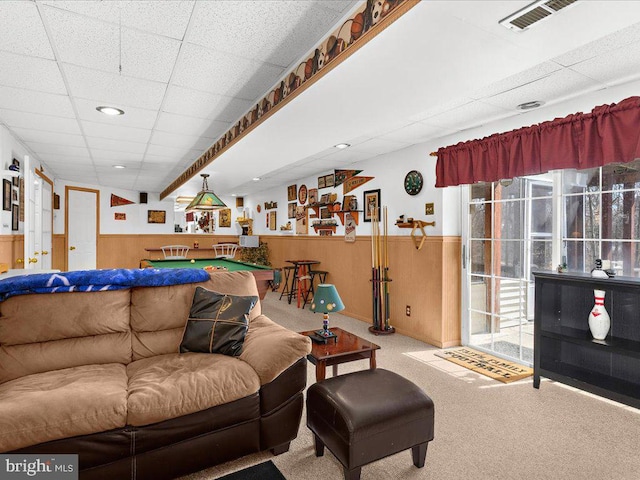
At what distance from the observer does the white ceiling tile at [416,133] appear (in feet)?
12.5

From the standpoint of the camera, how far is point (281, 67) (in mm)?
2604

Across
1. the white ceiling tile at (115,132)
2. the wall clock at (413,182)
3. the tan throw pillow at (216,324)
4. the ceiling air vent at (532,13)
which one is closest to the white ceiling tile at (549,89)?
the ceiling air vent at (532,13)

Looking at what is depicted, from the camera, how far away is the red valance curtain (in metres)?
2.58

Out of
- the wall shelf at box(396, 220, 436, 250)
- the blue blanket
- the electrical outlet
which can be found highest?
→ the electrical outlet

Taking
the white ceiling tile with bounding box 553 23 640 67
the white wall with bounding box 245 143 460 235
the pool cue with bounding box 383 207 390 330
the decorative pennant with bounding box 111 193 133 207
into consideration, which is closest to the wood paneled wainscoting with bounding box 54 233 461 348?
the pool cue with bounding box 383 207 390 330

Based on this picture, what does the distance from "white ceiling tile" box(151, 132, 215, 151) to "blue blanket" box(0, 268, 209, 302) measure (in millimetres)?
2181

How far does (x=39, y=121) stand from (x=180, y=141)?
1393mm

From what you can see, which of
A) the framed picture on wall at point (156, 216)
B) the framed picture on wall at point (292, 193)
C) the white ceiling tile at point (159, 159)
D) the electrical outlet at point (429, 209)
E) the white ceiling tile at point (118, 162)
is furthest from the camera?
the framed picture on wall at point (156, 216)

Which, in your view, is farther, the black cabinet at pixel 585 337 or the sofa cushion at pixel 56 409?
the black cabinet at pixel 585 337

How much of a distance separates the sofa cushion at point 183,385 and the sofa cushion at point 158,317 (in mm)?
168

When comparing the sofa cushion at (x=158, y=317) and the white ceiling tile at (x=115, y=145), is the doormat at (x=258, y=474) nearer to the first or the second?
the sofa cushion at (x=158, y=317)

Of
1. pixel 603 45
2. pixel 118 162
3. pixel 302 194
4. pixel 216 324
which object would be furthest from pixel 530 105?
pixel 118 162

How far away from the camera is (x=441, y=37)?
5.87 ft

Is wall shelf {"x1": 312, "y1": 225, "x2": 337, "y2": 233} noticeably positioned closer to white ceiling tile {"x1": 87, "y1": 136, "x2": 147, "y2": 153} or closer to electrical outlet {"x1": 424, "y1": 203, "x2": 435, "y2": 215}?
electrical outlet {"x1": 424, "y1": 203, "x2": 435, "y2": 215}
